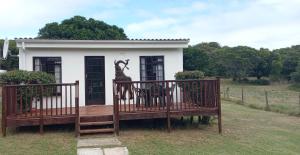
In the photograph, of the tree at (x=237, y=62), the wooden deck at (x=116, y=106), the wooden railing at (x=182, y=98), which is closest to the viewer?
the wooden deck at (x=116, y=106)

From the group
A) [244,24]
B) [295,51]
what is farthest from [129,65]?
[295,51]

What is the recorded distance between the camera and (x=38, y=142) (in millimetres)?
6992

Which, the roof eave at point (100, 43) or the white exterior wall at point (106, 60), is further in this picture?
the white exterior wall at point (106, 60)

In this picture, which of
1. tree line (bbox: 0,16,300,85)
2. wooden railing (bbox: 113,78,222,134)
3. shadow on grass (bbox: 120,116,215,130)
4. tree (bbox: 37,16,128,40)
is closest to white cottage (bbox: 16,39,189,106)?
shadow on grass (bbox: 120,116,215,130)

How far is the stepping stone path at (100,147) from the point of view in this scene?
6270 mm

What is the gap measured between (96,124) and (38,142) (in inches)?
57.1

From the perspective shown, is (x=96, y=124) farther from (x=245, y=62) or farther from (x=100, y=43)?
(x=245, y=62)

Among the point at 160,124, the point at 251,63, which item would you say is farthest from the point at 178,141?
the point at 251,63

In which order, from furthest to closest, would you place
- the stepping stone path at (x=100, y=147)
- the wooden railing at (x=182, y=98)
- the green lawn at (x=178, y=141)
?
the wooden railing at (x=182, y=98) → the green lawn at (x=178, y=141) → the stepping stone path at (x=100, y=147)

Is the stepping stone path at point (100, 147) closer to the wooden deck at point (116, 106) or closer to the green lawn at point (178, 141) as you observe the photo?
the green lawn at point (178, 141)

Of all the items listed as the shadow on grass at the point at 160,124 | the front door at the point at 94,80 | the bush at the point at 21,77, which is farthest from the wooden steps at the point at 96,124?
the front door at the point at 94,80

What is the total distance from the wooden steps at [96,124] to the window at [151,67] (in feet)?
10.2

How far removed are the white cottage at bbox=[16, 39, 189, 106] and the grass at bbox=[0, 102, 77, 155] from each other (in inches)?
89.4

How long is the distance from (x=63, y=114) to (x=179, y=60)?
454cm
